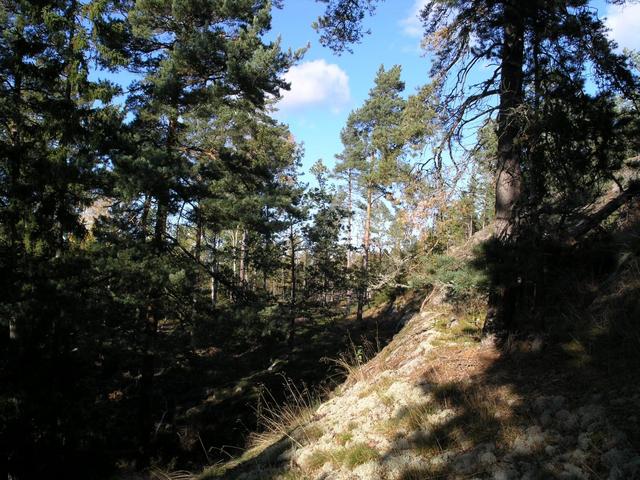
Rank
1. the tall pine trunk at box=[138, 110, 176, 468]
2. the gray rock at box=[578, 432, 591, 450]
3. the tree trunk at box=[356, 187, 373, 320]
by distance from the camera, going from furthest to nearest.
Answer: the tree trunk at box=[356, 187, 373, 320] → the tall pine trunk at box=[138, 110, 176, 468] → the gray rock at box=[578, 432, 591, 450]

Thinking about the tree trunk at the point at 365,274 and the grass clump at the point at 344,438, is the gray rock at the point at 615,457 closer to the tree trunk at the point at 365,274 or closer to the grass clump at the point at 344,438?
the grass clump at the point at 344,438

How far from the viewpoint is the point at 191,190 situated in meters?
10.8

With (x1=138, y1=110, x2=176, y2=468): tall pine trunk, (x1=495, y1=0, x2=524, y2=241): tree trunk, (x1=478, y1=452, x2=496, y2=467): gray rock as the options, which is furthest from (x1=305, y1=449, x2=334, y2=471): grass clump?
(x1=138, y1=110, x2=176, y2=468): tall pine trunk

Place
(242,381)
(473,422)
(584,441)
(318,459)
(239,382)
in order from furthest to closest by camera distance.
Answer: (242,381) → (239,382) → (318,459) → (473,422) → (584,441)

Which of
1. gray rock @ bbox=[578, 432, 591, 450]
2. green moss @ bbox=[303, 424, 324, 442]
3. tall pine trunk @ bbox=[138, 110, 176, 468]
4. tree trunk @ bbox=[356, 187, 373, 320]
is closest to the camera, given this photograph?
gray rock @ bbox=[578, 432, 591, 450]

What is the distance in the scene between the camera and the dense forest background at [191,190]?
Result: 16.3ft

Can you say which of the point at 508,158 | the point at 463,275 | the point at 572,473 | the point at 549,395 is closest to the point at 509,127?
the point at 508,158

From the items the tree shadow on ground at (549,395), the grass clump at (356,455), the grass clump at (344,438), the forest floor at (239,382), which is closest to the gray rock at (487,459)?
the tree shadow on ground at (549,395)

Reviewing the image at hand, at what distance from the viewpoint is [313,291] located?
18672mm

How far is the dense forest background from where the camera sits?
4969 millimetres

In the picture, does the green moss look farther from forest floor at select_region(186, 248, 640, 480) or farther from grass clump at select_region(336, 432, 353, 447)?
grass clump at select_region(336, 432, 353, 447)

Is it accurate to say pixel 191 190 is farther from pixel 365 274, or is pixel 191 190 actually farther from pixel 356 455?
pixel 365 274

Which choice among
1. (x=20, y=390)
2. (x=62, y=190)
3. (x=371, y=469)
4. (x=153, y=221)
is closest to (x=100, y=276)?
(x=153, y=221)

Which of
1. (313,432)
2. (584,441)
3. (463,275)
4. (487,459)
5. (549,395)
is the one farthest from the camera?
(313,432)
